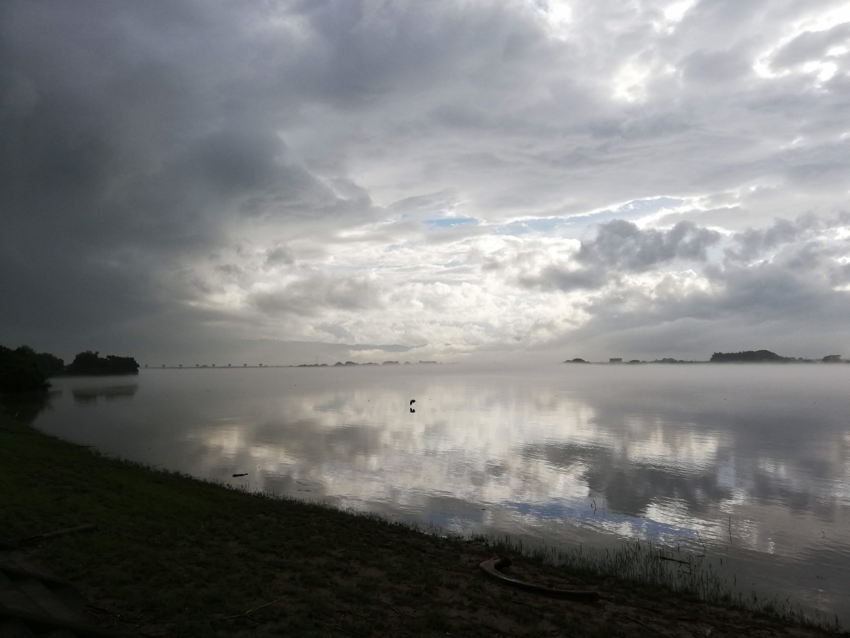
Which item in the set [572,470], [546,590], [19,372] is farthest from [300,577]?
[19,372]

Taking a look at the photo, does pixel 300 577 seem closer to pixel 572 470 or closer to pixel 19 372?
pixel 572 470

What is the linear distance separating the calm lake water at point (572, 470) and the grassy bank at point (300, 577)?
4312 millimetres

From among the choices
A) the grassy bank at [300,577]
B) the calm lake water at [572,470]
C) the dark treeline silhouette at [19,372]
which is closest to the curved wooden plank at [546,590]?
the grassy bank at [300,577]

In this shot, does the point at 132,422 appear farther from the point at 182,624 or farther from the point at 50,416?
the point at 182,624

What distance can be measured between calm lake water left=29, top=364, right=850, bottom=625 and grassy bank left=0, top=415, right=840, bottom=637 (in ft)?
14.1

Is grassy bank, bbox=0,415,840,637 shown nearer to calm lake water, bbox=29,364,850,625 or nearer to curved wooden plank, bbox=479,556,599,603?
curved wooden plank, bbox=479,556,599,603

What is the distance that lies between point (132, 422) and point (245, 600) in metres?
67.1

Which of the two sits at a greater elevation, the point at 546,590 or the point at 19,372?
the point at 19,372

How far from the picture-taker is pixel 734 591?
16859 mm

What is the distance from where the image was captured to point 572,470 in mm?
37625

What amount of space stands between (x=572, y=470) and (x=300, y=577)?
29.2m

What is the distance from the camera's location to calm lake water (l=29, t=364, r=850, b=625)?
22.8 m

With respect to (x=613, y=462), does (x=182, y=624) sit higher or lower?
higher

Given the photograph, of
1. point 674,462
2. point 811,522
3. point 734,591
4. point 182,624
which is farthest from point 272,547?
point 674,462
